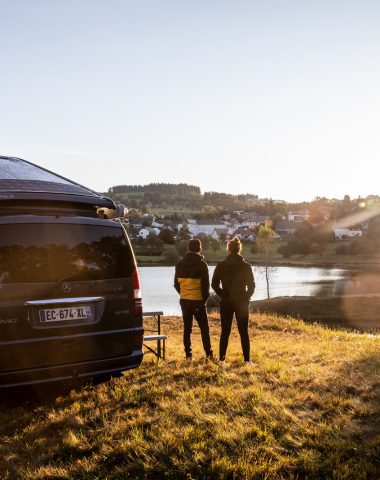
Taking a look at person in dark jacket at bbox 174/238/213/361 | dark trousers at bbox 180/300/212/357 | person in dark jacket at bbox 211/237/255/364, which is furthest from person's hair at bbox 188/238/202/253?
dark trousers at bbox 180/300/212/357

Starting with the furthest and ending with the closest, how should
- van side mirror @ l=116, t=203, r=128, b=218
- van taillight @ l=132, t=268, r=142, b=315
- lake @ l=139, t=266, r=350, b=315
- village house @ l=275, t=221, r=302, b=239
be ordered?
village house @ l=275, t=221, r=302, b=239
lake @ l=139, t=266, r=350, b=315
van side mirror @ l=116, t=203, r=128, b=218
van taillight @ l=132, t=268, r=142, b=315

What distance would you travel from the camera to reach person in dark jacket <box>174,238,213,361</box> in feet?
29.5

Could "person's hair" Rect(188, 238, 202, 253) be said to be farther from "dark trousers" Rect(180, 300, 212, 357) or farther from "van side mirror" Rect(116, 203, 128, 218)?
"van side mirror" Rect(116, 203, 128, 218)

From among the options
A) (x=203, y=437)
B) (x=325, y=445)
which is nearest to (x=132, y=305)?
(x=203, y=437)

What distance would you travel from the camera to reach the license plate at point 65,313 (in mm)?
5191

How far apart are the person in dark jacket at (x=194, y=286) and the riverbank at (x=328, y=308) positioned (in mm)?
26835

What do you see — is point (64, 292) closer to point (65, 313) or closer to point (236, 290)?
point (65, 313)

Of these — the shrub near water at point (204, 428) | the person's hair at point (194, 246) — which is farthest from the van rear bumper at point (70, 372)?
the person's hair at point (194, 246)

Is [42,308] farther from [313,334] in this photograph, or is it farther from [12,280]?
[313,334]

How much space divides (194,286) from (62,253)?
4032 mm

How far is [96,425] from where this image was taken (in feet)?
Result: 16.4

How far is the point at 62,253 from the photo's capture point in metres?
5.30

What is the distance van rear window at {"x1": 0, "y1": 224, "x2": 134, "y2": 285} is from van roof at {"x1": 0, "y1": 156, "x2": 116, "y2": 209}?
1.09 feet

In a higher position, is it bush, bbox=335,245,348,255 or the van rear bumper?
the van rear bumper
